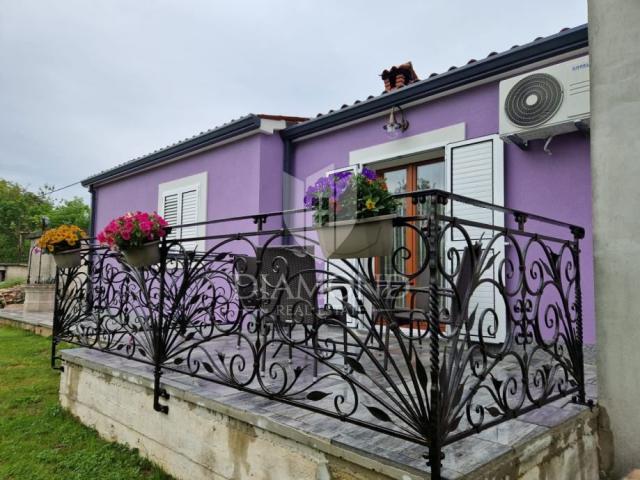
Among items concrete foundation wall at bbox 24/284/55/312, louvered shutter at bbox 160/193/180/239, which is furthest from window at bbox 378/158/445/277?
concrete foundation wall at bbox 24/284/55/312

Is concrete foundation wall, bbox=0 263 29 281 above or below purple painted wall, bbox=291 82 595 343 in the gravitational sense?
below

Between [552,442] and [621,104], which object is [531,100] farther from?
[552,442]

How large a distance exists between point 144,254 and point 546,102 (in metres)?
3.21

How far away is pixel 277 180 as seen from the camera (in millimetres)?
5605

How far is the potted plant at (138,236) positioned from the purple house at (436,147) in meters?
2.67

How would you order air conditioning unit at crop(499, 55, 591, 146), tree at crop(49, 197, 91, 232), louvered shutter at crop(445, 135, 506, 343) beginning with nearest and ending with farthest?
air conditioning unit at crop(499, 55, 591, 146) → louvered shutter at crop(445, 135, 506, 343) → tree at crop(49, 197, 91, 232)

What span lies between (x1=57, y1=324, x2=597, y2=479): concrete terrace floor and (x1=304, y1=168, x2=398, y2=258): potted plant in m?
0.59

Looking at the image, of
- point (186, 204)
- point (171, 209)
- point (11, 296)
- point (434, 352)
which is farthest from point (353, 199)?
point (11, 296)

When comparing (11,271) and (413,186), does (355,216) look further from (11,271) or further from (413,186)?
(11,271)

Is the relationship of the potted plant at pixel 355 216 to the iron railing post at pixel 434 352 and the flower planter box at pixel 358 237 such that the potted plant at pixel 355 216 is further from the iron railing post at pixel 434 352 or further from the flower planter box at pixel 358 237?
the iron railing post at pixel 434 352

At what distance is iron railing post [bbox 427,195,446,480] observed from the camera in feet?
4.17

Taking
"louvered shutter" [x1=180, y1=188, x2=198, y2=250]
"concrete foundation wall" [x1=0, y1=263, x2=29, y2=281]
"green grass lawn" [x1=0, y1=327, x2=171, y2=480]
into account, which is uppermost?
"louvered shutter" [x1=180, y1=188, x2=198, y2=250]

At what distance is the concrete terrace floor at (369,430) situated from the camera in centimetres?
141

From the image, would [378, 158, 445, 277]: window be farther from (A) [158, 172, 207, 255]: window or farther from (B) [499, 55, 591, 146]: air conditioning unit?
(A) [158, 172, 207, 255]: window
